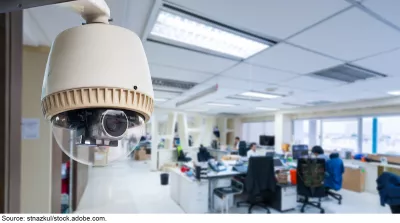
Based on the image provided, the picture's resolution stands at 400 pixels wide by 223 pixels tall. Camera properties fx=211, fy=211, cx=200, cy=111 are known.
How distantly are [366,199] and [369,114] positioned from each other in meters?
2.27

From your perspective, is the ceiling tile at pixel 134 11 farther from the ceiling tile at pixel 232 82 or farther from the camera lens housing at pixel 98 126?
the ceiling tile at pixel 232 82

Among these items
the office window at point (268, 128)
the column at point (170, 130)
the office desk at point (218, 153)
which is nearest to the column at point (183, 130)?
the column at point (170, 130)

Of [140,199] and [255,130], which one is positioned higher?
[255,130]

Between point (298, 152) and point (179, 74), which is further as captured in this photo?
point (298, 152)

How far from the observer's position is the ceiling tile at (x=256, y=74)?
2.63m

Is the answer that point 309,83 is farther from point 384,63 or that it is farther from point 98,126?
point 98,126

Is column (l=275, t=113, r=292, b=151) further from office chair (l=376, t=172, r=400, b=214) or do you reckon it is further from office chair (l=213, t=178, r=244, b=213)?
office chair (l=376, t=172, r=400, b=214)

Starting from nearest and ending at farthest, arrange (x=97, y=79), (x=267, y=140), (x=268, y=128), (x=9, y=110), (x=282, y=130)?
(x=97, y=79) → (x=9, y=110) → (x=282, y=130) → (x=267, y=140) → (x=268, y=128)

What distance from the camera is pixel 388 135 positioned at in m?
5.65

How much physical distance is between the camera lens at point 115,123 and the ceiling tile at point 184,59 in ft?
5.29

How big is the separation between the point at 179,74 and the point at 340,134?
6187 mm

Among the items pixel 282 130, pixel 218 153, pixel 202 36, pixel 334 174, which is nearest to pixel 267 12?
pixel 202 36

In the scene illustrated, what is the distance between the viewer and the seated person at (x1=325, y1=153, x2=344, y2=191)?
4.22 metres

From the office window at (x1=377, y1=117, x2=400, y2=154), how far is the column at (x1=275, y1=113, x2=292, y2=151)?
2.67 metres
